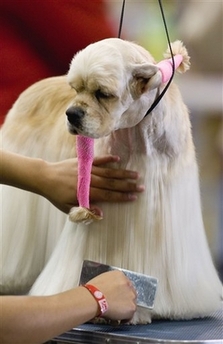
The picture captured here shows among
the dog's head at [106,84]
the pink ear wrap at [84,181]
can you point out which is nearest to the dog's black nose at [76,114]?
the dog's head at [106,84]

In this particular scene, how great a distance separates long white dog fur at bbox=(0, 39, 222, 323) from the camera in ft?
3.90

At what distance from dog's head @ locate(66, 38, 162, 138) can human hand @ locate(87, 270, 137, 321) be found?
0.23 meters

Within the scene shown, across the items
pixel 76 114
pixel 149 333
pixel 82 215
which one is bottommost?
pixel 149 333

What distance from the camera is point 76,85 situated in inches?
47.1

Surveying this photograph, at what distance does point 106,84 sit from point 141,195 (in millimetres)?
246

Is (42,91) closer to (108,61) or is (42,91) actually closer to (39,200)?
(39,200)

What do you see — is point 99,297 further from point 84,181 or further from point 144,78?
point 144,78

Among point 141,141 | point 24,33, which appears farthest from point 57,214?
point 24,33

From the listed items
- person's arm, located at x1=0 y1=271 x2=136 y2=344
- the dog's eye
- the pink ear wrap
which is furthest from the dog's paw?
the dog's eye

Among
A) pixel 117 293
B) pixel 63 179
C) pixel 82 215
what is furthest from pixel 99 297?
pixel 63 179

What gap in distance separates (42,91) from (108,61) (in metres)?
0.45

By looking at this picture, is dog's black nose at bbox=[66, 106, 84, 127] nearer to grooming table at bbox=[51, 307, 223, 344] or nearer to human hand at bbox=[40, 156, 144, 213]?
human hand at bbox=[40, 156, 144, 213]

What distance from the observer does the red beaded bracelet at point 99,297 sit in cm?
122

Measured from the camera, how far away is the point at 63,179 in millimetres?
1400
